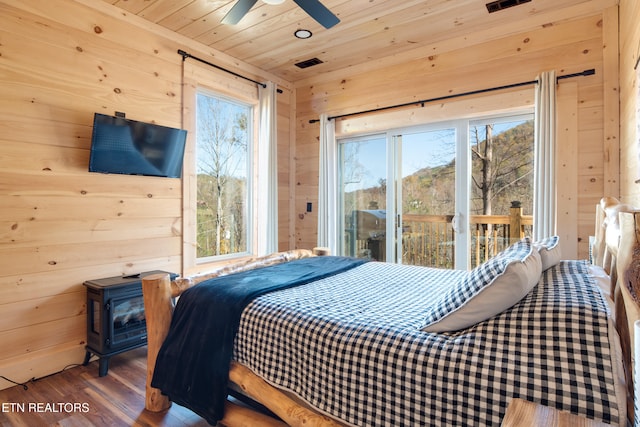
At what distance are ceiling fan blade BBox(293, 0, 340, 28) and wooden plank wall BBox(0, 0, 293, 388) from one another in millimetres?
1632

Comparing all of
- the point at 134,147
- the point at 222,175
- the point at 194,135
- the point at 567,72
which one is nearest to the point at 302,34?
the point at 194,135

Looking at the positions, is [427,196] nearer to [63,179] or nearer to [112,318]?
[112,318]

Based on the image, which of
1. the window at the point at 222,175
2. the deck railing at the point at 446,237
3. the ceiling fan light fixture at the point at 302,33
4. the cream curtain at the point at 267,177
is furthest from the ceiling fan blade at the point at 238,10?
the deck railing at the point at 446,237

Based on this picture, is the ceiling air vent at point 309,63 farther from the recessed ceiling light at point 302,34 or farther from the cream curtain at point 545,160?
the cream curtain at point 545,160

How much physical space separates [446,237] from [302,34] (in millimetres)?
2520

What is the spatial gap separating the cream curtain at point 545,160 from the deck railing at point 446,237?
1.01ft

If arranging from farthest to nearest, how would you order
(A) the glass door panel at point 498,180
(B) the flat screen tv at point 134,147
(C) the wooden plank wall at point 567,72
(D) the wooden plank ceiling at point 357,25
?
(A) the glass door panel at point 498,180, (D) the wooden plank ceiling at point 357,25, (C) the wooden plank wall at point 567,72, (B) the flat screen tv at point 134,147

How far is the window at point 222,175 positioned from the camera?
3.64 m

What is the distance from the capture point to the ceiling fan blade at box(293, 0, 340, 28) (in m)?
2.27

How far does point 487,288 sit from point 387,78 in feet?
10.5

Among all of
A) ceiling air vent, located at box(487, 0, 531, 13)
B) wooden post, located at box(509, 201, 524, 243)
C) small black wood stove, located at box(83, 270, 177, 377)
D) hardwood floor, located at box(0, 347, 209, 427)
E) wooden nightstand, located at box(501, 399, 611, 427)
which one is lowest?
hardwood floor, located at box(0, 347, 209, 427)

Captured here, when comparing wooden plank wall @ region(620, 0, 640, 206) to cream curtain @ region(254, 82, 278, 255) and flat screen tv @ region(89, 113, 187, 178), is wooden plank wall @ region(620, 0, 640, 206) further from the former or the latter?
flat screen tv @ region(89, 113, 187, 178)

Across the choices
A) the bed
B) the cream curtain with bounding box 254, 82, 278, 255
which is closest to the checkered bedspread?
the bed

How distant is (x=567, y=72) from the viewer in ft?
9.55
